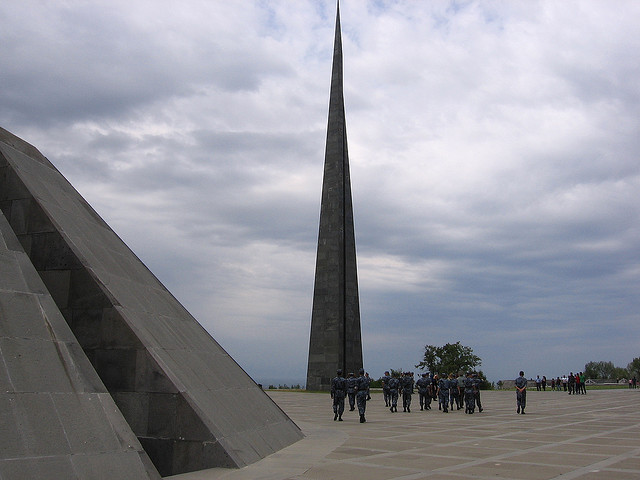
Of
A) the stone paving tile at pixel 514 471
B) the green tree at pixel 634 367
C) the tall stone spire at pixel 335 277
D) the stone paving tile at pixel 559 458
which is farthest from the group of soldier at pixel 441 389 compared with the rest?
the green tree at pixel 634 367

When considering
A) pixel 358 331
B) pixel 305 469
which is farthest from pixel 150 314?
pixel 358 331

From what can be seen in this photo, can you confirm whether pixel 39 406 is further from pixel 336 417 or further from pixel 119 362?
pixel 336 417

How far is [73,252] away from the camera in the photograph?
8734 mm

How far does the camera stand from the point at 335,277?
125 ft

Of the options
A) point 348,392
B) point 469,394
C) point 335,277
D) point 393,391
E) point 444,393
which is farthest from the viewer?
point 335,277

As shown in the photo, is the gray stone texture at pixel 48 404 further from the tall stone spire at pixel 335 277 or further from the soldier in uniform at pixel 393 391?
the tall stone spire at pixel 335 277

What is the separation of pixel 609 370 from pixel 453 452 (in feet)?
297

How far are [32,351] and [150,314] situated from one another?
328 cm

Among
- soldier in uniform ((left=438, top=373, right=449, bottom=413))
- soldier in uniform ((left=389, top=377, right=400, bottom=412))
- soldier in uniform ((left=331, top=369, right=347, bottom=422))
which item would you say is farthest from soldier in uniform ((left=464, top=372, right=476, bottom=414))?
soldier in uniform ((left=331, top=369, right=347, bottom=422))

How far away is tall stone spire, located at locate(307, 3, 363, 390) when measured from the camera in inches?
1470

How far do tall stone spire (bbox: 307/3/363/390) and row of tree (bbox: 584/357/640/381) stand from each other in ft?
192

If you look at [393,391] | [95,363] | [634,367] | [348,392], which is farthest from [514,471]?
[634,367]

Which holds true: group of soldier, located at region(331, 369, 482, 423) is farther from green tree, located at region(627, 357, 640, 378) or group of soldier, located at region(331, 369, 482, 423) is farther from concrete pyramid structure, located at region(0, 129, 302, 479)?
green tree, located at region(627, 357, 640, 378)

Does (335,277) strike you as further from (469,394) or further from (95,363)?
(95,363)
